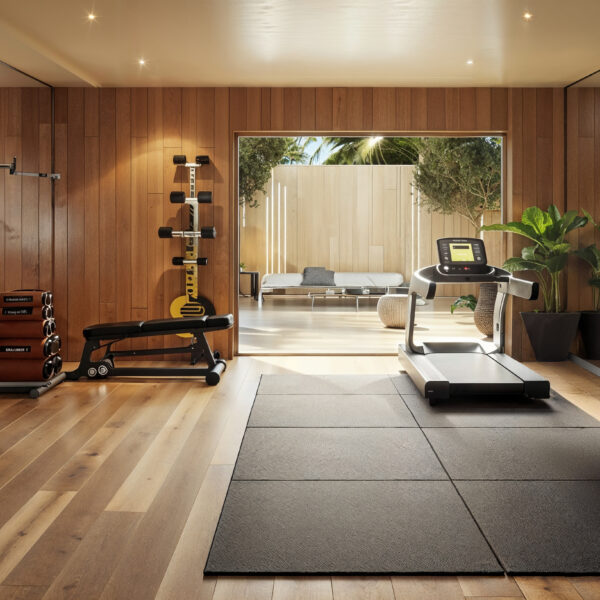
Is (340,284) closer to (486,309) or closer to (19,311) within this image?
(486,309)

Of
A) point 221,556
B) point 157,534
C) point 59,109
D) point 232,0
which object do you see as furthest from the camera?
point 59,109

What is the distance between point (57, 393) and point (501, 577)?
3455 mm

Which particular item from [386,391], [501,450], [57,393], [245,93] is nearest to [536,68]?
[245,93]

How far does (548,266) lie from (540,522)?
3544mm

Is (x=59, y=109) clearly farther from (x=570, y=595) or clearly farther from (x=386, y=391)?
(x=570, y=595)

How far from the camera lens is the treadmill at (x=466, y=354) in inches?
160

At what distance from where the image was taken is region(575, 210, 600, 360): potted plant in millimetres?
5379

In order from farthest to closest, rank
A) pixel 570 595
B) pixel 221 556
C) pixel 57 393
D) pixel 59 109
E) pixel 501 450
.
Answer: pixel 59 109
pixel 57 393
pixel 501 450
pixel 221 556
pixel 570 595

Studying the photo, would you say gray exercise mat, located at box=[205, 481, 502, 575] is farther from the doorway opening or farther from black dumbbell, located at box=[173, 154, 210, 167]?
the doorway opening

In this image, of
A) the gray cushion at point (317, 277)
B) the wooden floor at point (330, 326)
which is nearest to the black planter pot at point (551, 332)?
the wooden floor at point (330, 326)

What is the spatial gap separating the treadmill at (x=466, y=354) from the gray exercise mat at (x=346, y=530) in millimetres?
1496

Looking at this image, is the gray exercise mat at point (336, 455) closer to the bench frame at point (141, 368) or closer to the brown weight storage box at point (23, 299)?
the bench frame at point (141, 368)

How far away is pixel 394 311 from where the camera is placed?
7695mm

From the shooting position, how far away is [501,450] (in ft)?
10.3
